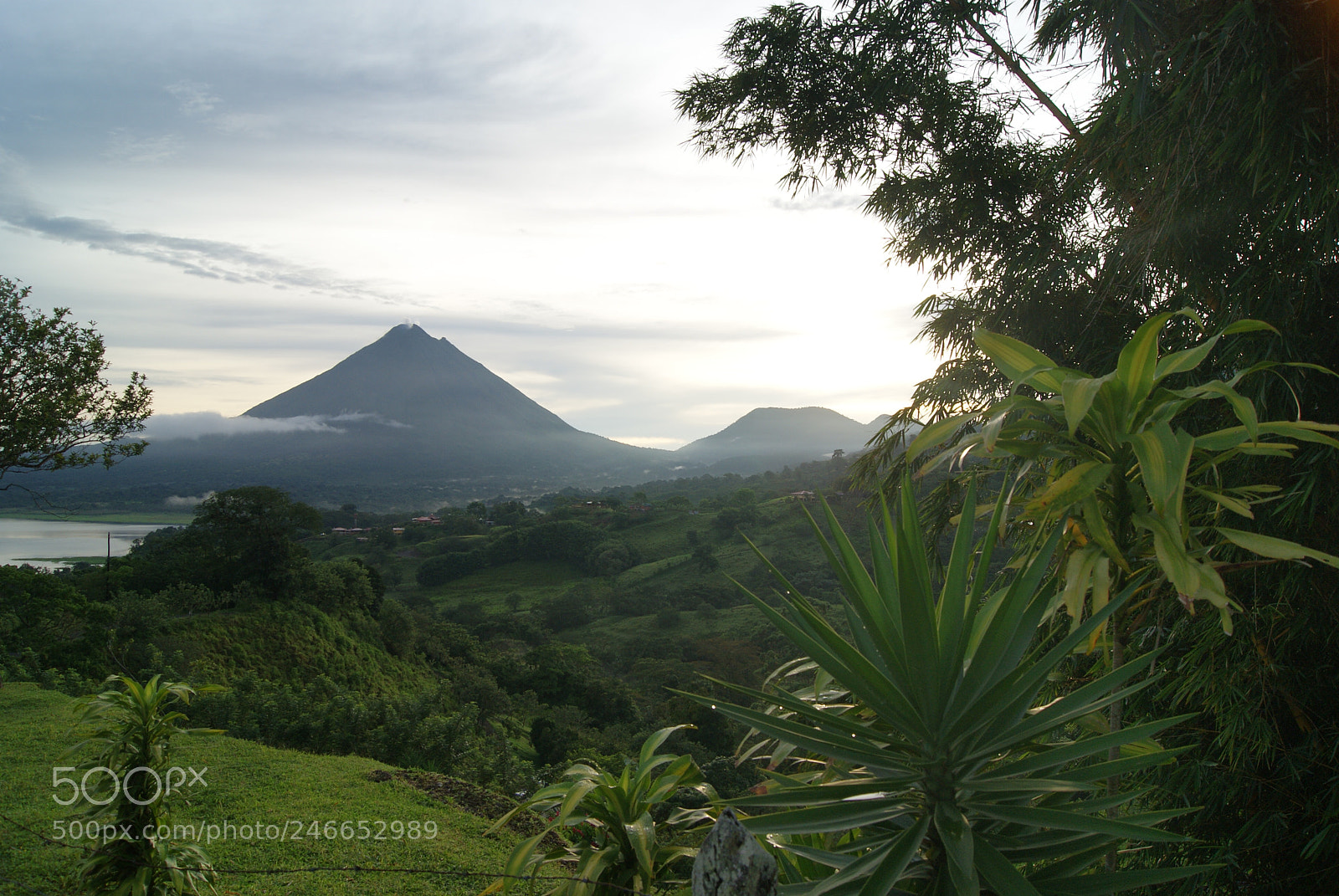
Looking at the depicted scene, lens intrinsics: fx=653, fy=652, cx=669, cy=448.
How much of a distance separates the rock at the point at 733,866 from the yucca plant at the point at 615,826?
0.54 meters

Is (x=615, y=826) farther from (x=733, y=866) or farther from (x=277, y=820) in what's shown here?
(x=277, y=820)

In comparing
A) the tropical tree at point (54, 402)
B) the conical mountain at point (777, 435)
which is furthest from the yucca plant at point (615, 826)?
the conical mountain at point (777, 435)

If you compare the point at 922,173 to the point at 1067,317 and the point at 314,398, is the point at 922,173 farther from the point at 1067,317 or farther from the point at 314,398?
the point at 314,398

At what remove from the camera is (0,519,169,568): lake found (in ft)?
61.8

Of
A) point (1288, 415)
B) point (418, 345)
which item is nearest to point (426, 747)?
point (1288, 415)

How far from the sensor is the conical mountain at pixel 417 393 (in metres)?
101

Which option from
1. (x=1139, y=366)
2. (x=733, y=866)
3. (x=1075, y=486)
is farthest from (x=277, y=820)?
Answer: (x=1139, y=366)

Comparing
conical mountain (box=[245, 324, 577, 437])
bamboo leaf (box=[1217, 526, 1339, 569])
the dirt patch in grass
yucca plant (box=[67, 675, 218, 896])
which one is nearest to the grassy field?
the dirt patch in grass

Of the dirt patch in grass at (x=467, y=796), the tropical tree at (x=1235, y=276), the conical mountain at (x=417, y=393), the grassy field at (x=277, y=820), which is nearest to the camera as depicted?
the tropical tree at (x=1235, y=276)

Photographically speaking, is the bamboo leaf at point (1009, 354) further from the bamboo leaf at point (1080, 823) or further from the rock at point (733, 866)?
the rock at point (733, 866)

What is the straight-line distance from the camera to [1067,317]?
3.08m

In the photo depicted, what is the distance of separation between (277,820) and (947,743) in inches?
170

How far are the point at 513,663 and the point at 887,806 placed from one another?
1620cm

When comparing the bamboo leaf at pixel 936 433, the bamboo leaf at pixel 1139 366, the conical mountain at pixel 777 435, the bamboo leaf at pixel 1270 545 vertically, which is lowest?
the bamboo leaf at pixel 1270 545
